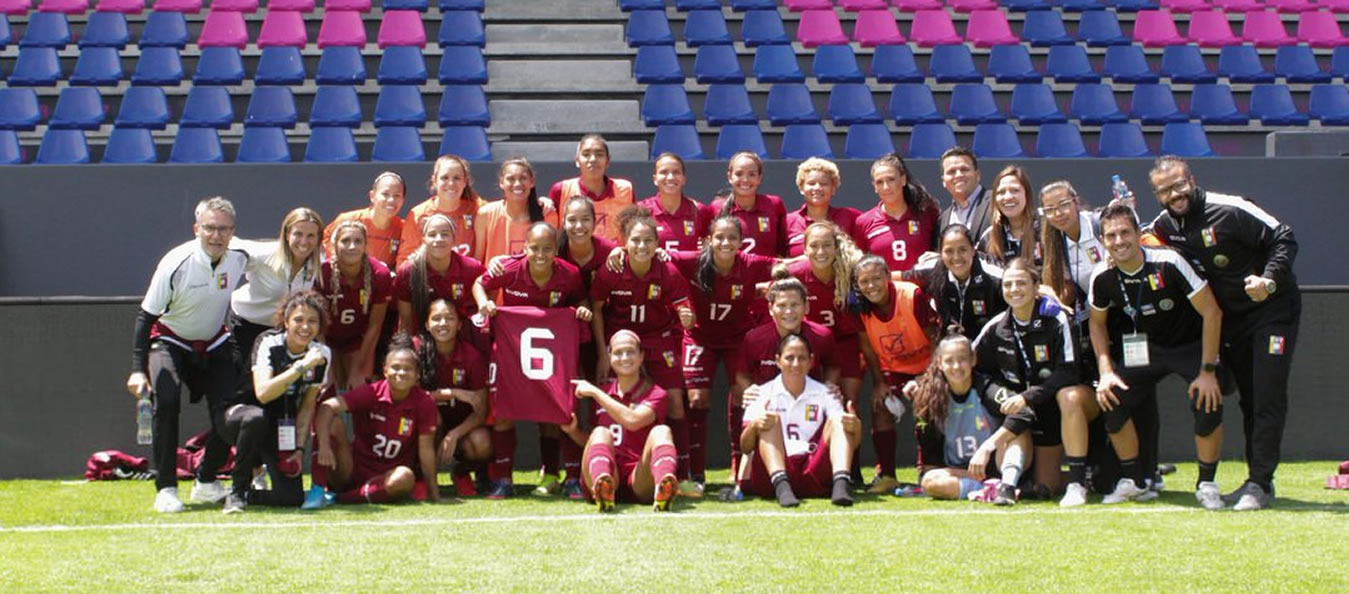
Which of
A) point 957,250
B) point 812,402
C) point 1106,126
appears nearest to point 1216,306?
point 957,250

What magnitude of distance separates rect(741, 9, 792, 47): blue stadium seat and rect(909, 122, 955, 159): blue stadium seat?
6.92 ft

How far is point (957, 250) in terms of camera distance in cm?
738

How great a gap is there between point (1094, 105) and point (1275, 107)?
187cm

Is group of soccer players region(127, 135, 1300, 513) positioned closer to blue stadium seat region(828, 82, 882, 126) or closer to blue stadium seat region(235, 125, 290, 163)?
blue stadium seat region(235, 125, 290, 163)

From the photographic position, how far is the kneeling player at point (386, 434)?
23.6 ft

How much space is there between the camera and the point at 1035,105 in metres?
13.6

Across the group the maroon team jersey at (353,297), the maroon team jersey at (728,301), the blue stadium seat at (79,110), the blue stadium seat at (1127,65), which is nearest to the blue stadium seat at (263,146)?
the blue stadium seat at (79,110)

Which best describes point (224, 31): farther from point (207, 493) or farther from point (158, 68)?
point (207, 493)

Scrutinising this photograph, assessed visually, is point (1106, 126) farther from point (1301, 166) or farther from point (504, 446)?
point (504, 446)

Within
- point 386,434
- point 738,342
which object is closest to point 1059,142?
point 738,342

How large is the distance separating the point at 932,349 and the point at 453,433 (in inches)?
104

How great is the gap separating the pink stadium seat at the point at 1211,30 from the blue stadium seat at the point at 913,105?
11.6 ft

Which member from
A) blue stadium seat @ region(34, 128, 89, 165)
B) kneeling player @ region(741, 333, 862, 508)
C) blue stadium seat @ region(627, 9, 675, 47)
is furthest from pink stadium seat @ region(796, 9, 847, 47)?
kneeling player @ region(741, 333, 862, 508)

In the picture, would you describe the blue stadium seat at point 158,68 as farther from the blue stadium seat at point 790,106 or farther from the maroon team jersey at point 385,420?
the maroon team jersey at point 385,420
